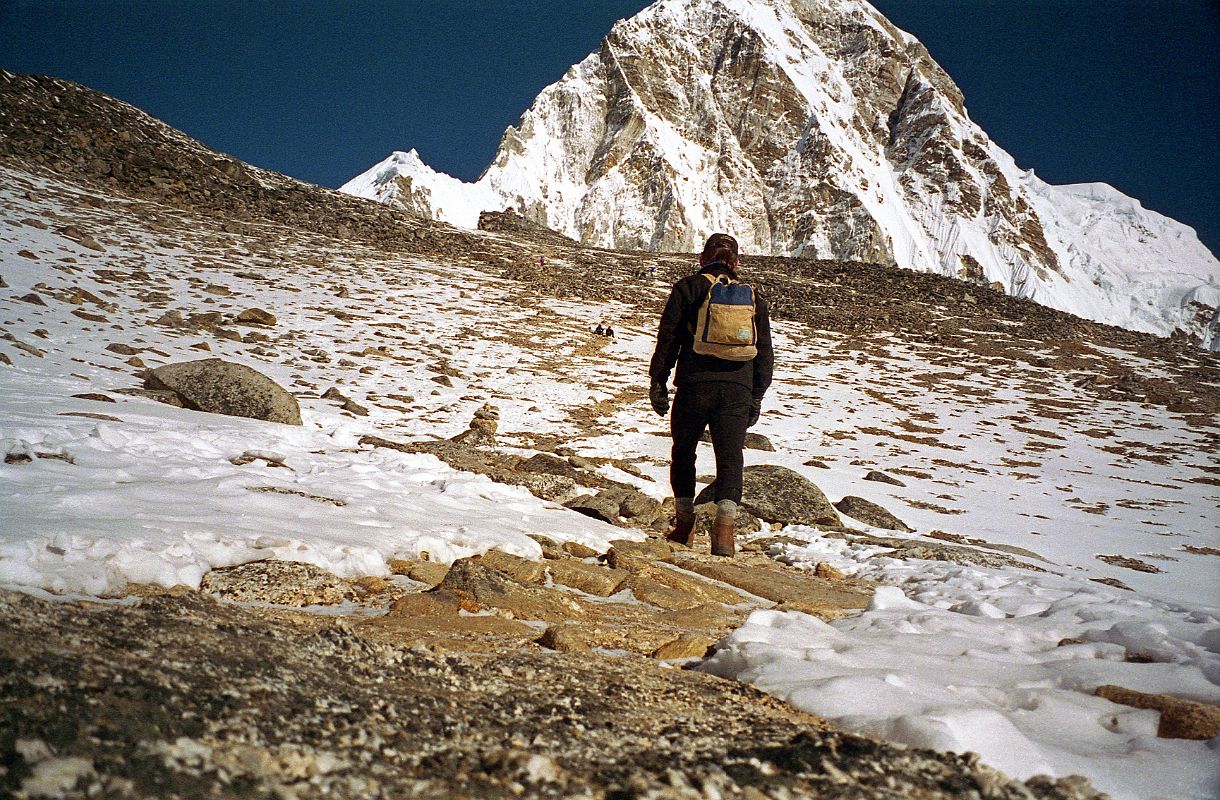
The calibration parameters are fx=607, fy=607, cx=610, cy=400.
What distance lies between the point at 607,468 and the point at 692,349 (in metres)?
2.94

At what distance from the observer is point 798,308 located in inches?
961

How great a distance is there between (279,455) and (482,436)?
10.8ft

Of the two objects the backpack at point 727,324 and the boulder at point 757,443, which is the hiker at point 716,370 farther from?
the boulder at point 757,443

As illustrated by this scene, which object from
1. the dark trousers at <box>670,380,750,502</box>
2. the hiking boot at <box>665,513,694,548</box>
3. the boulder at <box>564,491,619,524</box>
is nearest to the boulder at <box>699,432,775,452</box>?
the boulder at <box>564,491,619,524</box>

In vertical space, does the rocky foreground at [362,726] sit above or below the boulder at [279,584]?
above

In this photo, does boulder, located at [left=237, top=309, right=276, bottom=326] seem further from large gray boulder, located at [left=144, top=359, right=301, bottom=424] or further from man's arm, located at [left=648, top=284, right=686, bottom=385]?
man's arm, located at [left=648, top=284, right=686, bottom=385]

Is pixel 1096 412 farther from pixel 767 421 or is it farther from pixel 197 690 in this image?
pixel 197 690

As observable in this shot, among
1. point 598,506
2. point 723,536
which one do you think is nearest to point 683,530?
point 723,536

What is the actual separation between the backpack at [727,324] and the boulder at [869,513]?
10.3ft

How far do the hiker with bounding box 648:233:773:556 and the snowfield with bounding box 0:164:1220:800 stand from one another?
2.95 feet

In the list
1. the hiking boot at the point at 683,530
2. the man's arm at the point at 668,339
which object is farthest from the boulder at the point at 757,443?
the man's arm at the point at 668,339

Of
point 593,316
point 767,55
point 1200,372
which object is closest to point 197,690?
point 593,316

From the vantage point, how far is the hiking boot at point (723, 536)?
15.6 ft

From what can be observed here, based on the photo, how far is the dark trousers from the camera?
15.4ft
